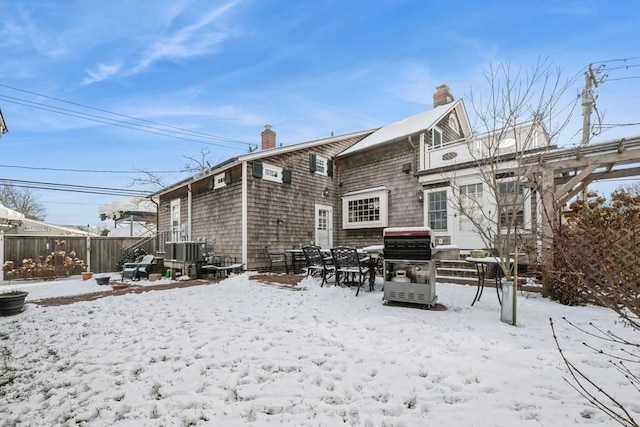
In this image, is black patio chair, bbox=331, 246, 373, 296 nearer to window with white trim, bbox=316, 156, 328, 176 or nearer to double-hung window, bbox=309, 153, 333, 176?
double-hung window, bbox=309, 153, 333, 176

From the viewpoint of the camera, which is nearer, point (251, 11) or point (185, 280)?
point (251, 11)

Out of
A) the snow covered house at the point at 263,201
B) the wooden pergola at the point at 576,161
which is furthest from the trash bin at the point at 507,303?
the snow covered house at the point at 263,201

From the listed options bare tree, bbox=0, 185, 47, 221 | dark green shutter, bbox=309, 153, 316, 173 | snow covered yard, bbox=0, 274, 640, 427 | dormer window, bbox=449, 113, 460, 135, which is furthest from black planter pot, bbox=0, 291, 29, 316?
bare tree, bbox=0, 185, 47, 221

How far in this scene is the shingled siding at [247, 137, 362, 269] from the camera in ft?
34.0

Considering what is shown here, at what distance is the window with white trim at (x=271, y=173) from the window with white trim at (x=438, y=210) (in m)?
5.45

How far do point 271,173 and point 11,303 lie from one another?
7.30 meters

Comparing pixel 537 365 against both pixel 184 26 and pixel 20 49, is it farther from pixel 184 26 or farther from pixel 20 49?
pixel 20 49

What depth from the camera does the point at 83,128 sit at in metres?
19.6

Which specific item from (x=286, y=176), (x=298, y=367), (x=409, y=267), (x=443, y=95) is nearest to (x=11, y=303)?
(x=298, y=367)

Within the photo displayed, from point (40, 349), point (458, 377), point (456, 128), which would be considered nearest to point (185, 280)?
point (40, 349)

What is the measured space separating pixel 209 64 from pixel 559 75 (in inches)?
517

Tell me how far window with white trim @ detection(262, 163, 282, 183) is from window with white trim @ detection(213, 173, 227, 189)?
158cm

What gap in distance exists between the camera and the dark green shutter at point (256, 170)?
10273 mm

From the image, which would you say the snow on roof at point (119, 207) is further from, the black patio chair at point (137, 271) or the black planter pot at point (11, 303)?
the black planter pot at point (11, 303)
